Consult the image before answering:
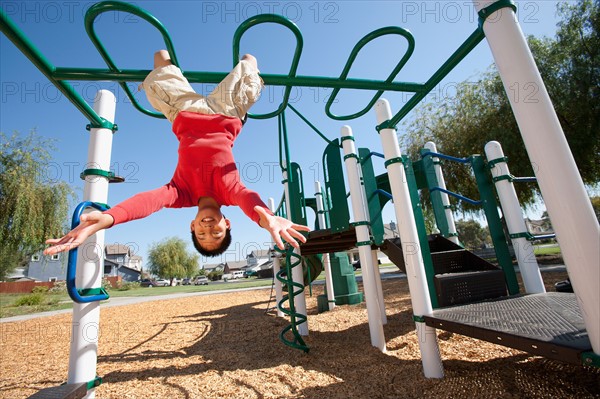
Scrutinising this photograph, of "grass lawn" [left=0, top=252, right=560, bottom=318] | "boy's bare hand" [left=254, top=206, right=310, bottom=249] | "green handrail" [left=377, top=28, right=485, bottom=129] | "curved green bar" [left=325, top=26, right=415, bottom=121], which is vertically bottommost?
"grass lawn" [left=0, top=252, right=560, bottom=318]

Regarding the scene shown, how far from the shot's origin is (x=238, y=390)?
256 cm

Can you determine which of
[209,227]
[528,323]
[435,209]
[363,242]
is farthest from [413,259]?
[435,209]

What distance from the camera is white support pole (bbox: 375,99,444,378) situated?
8.06 ft

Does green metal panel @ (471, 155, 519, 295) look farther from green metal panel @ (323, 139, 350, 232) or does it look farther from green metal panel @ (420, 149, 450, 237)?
green metal panel @ (323, 139, 350, 232)

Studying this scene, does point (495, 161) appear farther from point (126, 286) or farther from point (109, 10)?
point (126, 286)

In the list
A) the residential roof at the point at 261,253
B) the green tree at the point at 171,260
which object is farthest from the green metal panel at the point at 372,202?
the green tree at the point at 171,260

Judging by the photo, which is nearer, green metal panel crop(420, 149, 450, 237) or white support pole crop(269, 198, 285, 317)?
green metal panel crop(420, 149, 450, 237)

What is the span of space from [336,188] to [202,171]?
212 centimetres

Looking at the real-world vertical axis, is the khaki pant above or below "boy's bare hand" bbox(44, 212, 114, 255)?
above

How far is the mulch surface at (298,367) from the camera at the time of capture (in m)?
2.24

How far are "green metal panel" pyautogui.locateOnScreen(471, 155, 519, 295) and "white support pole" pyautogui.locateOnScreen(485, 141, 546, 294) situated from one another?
0.30ft

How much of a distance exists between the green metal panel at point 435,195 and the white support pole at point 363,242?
1286mm

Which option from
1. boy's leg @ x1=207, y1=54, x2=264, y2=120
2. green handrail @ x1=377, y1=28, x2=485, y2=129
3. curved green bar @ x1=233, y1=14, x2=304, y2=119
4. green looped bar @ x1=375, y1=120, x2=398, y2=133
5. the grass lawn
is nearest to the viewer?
green handrail @ x1=377, y1=28, x2=485, y2=129

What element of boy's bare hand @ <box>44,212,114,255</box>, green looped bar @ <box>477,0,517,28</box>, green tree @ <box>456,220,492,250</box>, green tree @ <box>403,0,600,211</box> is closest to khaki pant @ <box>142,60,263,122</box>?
boy's bare hand @ <box>44,212,114,255</box>
